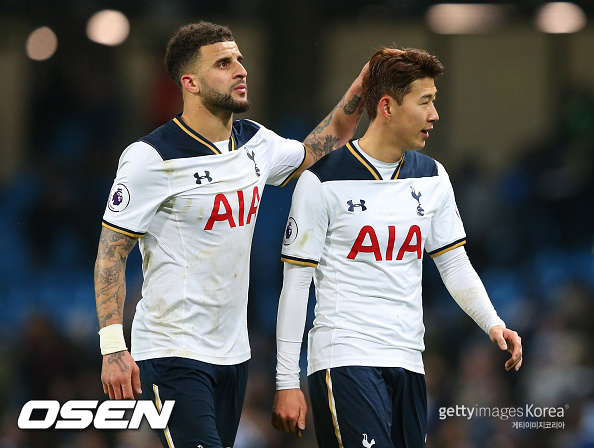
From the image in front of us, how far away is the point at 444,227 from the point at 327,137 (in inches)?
27.5

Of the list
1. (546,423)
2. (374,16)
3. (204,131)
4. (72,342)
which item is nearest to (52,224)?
(72,342)

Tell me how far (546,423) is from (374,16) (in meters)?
2.91

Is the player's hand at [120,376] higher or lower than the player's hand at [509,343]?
higher

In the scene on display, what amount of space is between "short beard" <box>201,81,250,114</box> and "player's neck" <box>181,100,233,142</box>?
25 mm

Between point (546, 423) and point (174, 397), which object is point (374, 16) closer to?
point (546, 423)

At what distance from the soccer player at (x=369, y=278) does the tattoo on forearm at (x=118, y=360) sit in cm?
56

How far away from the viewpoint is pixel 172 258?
330cm

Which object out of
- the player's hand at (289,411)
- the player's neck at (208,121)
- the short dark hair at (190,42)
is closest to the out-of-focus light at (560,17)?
the short dark hair at (190,42)

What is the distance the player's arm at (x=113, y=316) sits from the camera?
10.0 feet


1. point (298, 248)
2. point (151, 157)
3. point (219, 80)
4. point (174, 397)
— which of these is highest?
point (219, 80)

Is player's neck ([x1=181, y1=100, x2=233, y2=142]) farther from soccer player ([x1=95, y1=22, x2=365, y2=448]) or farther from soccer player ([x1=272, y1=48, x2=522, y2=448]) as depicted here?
soccer player ([x1=272, y1=48, x2=522, y2=448])

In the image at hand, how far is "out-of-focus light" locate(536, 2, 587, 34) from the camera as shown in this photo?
6.23 metres
